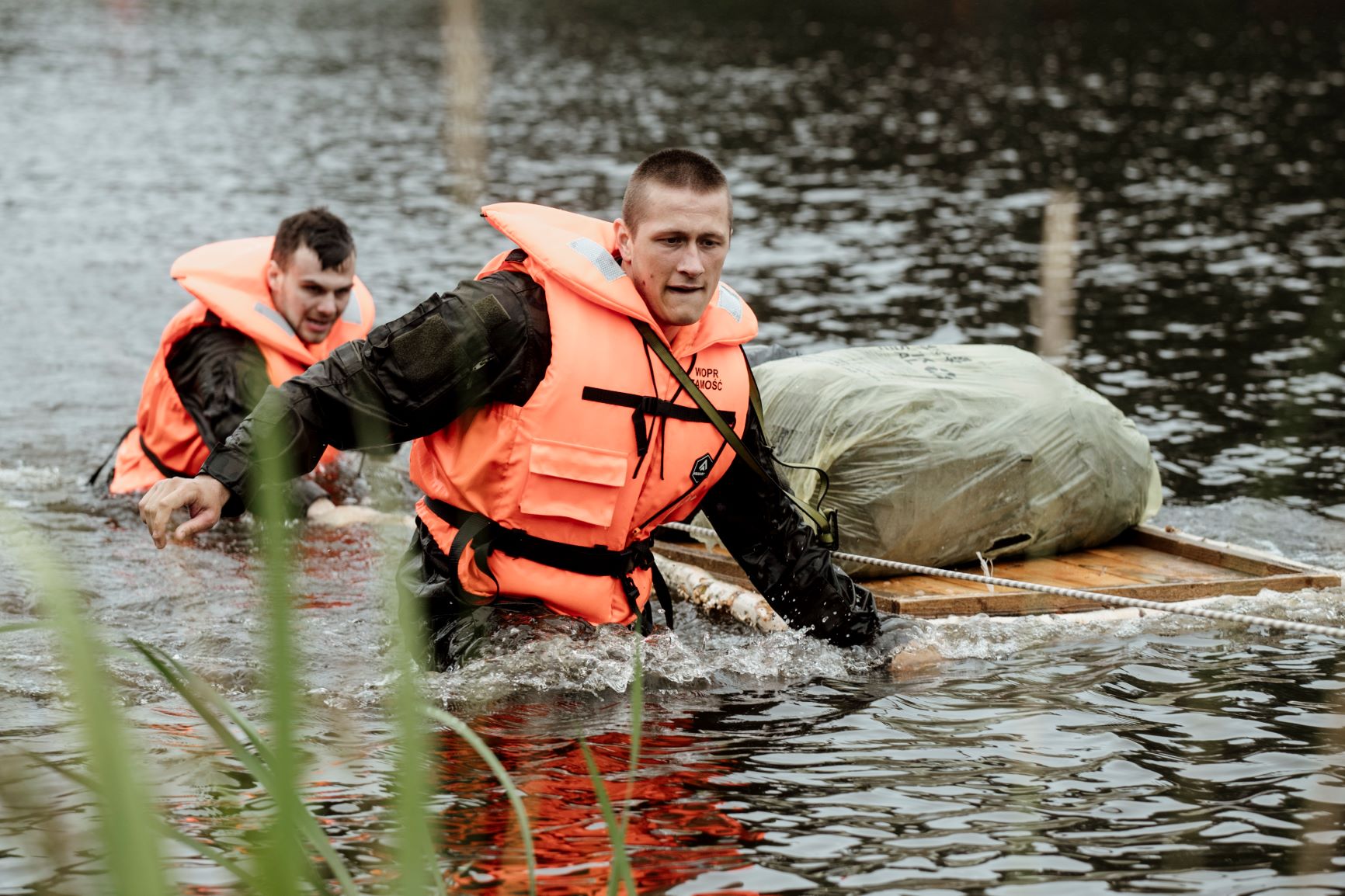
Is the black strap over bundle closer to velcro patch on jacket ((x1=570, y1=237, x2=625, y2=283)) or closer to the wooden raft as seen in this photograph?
velcro patch on jacket ((x1=570, y1=237, x2=625, y2=283))

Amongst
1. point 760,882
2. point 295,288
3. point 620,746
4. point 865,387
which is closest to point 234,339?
point 295,288

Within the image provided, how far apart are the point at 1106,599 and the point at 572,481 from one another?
1.89 metres

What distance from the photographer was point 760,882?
12.2ft

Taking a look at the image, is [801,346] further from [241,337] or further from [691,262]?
[691,262]

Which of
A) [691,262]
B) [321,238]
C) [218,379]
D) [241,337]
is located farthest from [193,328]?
[691,262]

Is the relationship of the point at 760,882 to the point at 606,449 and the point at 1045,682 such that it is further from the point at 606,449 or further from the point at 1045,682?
the point at 1045,682

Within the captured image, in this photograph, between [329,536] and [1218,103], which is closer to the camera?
[329,536]

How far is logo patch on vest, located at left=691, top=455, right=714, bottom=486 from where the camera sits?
4.84m

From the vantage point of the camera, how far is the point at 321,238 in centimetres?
714

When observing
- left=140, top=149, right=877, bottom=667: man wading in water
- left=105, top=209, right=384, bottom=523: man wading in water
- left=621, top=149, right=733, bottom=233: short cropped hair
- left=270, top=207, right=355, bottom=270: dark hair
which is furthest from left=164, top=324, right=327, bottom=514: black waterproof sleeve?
left=621, top=149, right=733, bottom=233: short cropped hair

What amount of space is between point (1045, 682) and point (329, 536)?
3339 millimetres

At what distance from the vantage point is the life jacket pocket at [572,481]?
4.63 m

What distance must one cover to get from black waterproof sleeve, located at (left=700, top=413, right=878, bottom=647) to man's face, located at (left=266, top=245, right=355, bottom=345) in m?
2.78

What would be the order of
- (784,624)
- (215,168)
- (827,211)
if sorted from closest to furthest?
(784,624)
(827,211)
(215,168)
